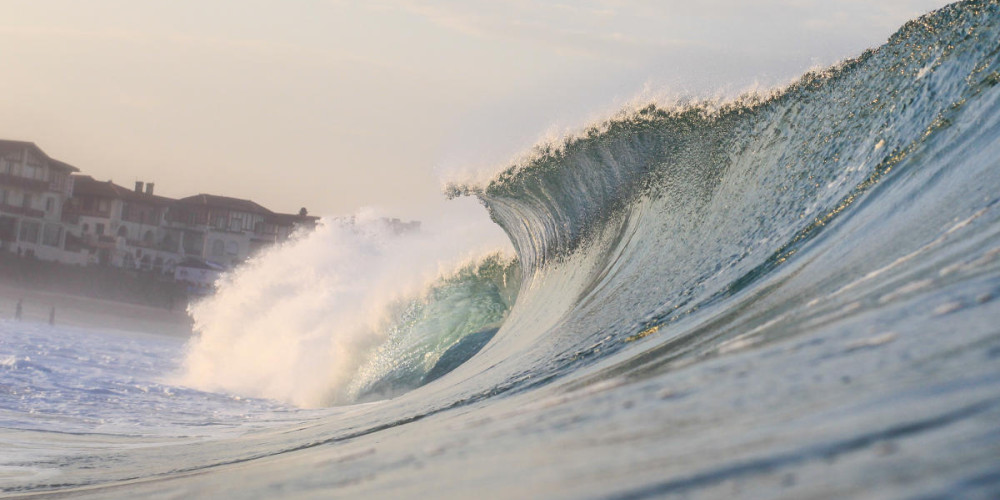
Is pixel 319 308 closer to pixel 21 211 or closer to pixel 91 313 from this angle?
pixel 91 313

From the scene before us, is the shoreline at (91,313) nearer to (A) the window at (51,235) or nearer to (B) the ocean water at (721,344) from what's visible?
(A) the window at (51,235)

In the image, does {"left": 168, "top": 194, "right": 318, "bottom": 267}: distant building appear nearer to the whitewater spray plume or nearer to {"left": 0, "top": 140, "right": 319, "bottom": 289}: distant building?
{"left": 0, "top": 140, "right": 319, "bottom": 289}: distant building

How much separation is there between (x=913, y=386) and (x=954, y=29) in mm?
3238

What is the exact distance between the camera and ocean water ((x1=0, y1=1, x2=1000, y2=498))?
4.91 ft

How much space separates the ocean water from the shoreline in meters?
29.4

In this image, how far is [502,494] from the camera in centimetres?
171

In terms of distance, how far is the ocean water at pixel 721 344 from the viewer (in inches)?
58.9

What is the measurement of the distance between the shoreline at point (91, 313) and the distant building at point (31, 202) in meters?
2.89

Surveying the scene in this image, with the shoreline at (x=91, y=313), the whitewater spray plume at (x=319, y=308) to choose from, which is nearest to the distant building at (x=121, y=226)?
the shoreline at (x=91, y=313)

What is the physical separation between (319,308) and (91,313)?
26.0 metres

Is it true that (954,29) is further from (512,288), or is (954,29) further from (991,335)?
(512,288)

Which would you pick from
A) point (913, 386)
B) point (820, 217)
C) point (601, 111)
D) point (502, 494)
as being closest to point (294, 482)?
point (502, 494)

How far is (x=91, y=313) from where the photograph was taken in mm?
38375

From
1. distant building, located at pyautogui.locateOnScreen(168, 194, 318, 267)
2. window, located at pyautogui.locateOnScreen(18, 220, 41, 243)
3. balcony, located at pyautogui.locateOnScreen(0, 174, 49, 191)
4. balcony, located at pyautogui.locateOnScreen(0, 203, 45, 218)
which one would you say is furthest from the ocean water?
distant building, located at pyautogui.locateOnScreen(168, 194, 318, 267)
